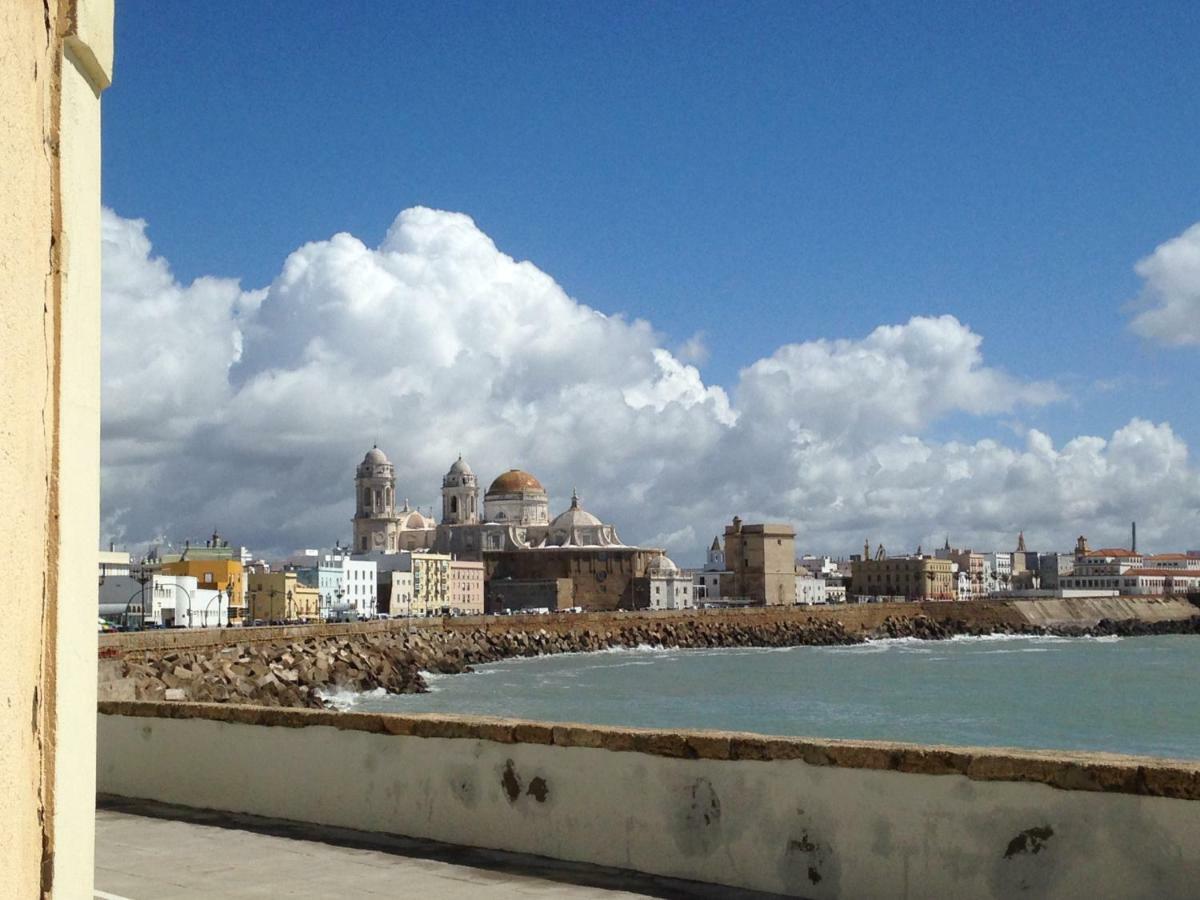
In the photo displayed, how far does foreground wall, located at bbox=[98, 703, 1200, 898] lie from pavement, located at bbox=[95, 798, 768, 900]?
0.12 meters

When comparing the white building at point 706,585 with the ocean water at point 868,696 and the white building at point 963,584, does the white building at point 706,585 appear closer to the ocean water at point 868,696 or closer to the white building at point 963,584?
the white building at point 963,584

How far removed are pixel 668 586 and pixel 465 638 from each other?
45651 mm

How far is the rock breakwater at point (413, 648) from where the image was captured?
30.5 m

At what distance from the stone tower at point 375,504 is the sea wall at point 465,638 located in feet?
136

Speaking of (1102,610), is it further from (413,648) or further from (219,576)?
(413,648)

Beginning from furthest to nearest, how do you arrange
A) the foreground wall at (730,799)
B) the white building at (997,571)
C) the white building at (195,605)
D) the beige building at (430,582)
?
the white building at (997,571) < the beige building at (430,582) < the white building at (195,605) < the foreground wall at (730,799)

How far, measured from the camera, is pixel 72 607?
9.92 feet

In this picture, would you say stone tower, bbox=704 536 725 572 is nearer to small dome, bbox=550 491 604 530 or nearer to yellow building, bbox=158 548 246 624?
small dome, bbox=550 491 604 530

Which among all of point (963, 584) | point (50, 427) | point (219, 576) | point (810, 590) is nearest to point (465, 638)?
point (219, 576)

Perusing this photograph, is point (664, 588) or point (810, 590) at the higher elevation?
point (664, 588)

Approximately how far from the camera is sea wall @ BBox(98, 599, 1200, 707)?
3120cm

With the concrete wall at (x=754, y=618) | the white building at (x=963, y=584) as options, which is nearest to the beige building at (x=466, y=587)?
the concrete wall at (x=754, y=618)

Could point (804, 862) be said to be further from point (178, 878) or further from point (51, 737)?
point (51, 737)

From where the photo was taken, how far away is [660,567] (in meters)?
102
